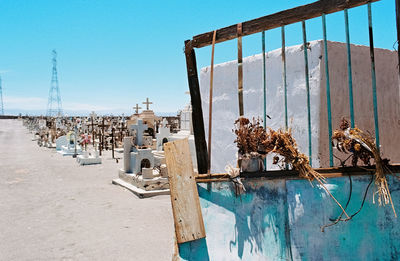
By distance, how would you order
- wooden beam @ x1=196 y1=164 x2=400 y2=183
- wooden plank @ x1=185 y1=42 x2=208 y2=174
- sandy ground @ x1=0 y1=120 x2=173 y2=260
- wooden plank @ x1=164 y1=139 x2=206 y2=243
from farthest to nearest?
sandy ground @ x1=0 y1=120 x2=173 y2=260 → wooden plank @ x1=185 y1=42 x2=208 y2=174 → wooden plank @ x1=164 y1=139 x2=206 y2=243 → wooden beam @ x1=196 y1=164 x2=400 y2=183

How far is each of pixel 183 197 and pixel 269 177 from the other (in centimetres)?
91

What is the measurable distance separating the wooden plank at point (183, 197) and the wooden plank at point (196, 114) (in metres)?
0.23

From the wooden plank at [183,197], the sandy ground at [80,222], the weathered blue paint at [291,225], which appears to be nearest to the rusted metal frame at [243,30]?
the wooden plank at [183,197]

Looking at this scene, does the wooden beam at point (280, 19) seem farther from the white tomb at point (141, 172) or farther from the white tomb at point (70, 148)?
the white tomb at point (70, 148)

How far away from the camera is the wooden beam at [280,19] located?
2.65 m

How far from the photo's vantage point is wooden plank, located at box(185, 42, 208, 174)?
322cm

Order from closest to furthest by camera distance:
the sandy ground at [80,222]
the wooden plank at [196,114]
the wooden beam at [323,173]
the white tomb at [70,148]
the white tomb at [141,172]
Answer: the wooden beam at [323,173] → the wooden plank at [196,114] → the sandy ground at [80,222] → the white tomb at [141,172] → the white tomb at [70,148]


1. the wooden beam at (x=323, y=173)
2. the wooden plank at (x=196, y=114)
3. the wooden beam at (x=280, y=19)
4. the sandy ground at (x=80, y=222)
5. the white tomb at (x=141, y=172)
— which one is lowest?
the sandy ground at (x=80, y=222)

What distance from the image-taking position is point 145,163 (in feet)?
33.6

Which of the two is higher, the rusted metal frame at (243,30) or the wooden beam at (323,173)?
A: the rusted metal frame at (243,30)

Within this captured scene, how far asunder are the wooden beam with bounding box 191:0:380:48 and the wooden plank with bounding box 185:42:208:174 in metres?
0.17

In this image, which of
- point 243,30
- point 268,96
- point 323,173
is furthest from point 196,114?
point 268,96

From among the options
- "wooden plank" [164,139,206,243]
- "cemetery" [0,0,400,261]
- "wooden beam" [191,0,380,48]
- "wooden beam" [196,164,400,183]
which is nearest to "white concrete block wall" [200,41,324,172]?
"cemetery" [0,0,400,261]

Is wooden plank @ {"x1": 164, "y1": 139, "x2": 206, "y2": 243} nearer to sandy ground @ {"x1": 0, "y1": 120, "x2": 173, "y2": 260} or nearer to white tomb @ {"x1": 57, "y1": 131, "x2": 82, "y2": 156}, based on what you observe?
sandy ground @ {"x1": 0, "y1": 120, "x2": 173, "y2": 260}
